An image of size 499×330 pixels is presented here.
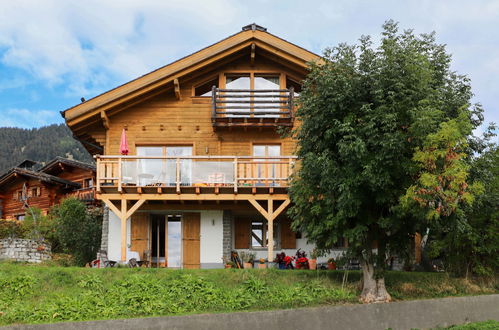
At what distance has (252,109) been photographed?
1966cm

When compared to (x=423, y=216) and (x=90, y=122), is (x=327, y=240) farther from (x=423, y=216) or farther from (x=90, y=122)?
(x=90, y=122)

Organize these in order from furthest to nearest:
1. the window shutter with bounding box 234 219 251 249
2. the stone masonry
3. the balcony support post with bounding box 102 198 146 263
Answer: the window shutter with bounding box 234 219 251 249, the stone masonry, the balcony support post with bounding box 102 198 146 263

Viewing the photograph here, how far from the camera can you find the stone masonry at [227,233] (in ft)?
62.8

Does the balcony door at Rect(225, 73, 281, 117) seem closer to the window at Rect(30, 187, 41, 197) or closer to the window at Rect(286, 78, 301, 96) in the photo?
the window at Rect(286, 78, 301, 96)

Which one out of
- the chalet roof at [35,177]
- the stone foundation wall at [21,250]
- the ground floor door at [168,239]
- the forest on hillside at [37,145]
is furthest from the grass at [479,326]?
the forest on hillside at [37,145]

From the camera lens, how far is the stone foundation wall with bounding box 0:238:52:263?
18.3 m

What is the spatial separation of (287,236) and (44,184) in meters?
18.5

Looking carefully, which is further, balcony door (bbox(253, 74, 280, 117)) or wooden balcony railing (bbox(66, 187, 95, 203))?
wooden balcony railing (bbox(66, 187, 95, 203))

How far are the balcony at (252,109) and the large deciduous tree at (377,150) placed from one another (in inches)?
198

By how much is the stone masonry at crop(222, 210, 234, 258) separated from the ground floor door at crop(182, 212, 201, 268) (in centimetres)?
90

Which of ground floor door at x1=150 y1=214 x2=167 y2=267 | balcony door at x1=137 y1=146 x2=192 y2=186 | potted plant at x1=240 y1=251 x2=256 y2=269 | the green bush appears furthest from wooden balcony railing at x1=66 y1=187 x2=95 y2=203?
Result: potted plant at x1=240 y1=251 x2=256 y2=269

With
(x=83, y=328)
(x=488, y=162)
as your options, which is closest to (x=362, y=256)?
(x=488, y=162)

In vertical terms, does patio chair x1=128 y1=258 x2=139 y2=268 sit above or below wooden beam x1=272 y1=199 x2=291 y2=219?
below

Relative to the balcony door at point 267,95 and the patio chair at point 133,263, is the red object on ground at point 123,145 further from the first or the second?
the balcony door at point 267,95
